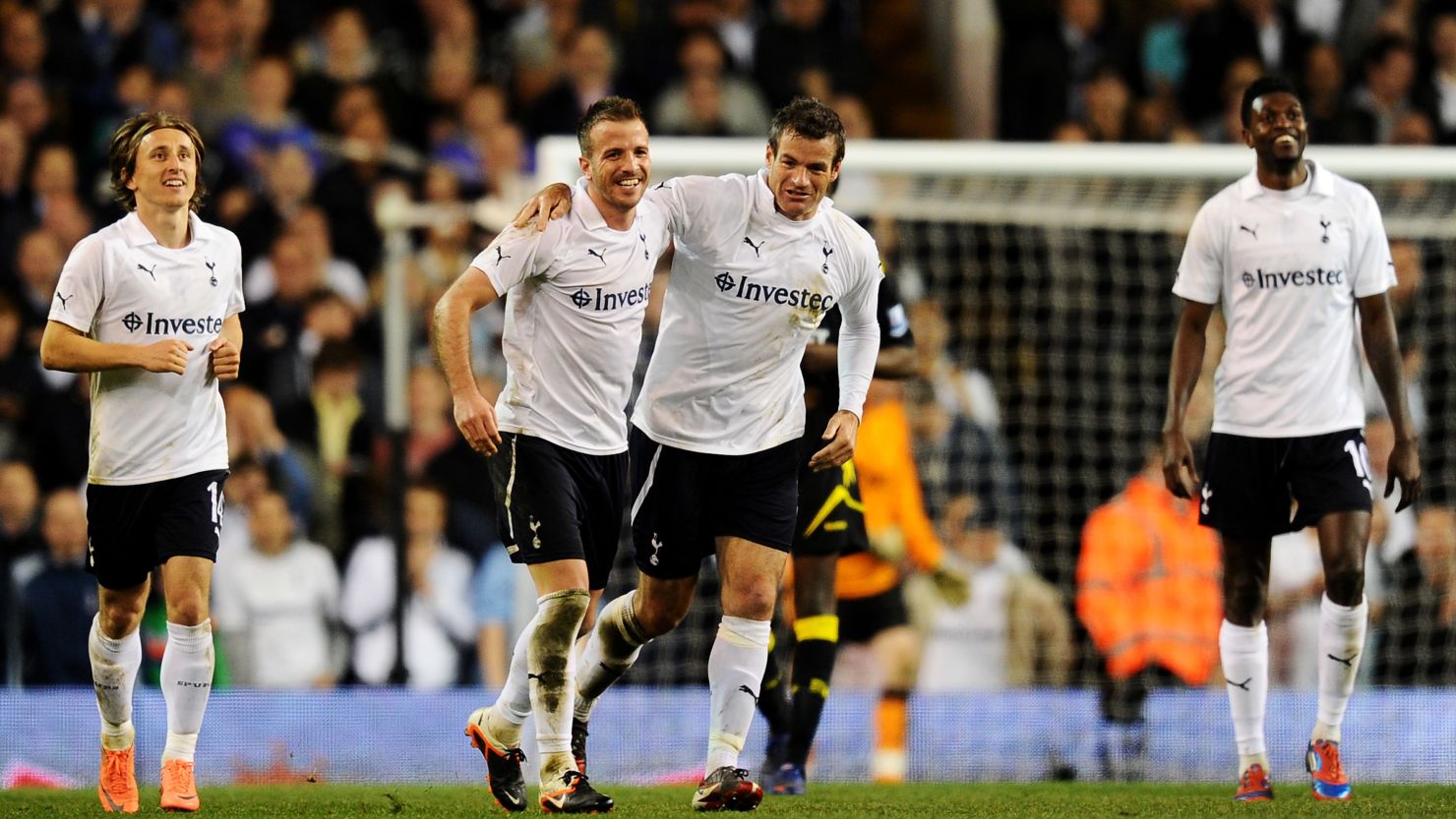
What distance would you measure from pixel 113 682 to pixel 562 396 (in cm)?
193

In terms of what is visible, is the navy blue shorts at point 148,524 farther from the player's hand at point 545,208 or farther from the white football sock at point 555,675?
the player's hand at point 545,208

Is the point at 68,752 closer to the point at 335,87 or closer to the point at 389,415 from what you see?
the point at 389,415

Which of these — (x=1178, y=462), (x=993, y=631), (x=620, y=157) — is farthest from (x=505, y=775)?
(x=993, y=631)

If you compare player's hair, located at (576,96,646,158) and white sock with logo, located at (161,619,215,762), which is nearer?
player's hair, located at (576,96,646,158)

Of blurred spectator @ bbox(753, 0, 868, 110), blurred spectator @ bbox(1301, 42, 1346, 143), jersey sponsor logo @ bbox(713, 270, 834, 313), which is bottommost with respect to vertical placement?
jersey sponsor logo @ bbox(713, 270, 834, 313)

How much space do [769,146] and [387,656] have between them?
550 centimetres

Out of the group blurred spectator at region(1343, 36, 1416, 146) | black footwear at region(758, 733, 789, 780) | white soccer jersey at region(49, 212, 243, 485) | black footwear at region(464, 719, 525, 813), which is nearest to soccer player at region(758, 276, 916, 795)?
black footwear at region(758, 733, 789, 780)

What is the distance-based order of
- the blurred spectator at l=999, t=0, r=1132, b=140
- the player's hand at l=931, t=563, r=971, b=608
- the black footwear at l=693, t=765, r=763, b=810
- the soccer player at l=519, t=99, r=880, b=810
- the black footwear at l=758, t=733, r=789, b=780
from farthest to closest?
1. the blurred spectator at l=999, t=0, r=1132, b=140
2. the player's hand at l=931, t=563, r=971, b=608
3. the black footwear at l=758, t=733, r=789, b=780
4. the soccer player at l=519, t=99, r=880, b=810
5. the black footwear at l=693, t=765, r=763, b=810

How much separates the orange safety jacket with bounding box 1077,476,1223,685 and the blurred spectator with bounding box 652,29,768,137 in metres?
4.25

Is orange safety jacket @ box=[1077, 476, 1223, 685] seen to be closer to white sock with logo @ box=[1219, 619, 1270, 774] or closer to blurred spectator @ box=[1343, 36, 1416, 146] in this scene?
white sock with logo @ box=[1219, 619, 1270, 774]

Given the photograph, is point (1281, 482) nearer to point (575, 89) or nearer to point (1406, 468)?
point (1406, 468)

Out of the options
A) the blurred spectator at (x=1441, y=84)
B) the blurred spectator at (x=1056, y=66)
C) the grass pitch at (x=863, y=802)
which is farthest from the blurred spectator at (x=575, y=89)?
the grass pitch at (x=863, y=802)

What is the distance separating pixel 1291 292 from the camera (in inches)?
310

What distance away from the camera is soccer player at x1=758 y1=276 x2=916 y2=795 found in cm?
844
